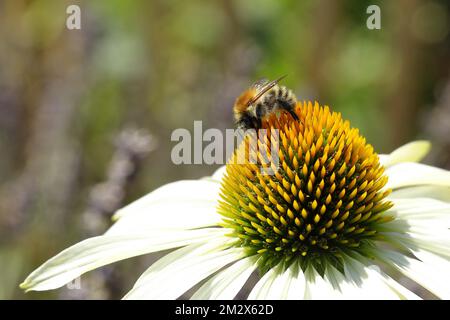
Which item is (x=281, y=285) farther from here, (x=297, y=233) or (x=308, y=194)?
(x=308, y=194)

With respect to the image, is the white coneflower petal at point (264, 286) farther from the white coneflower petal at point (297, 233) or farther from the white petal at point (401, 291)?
the white petal at point (401, 291)

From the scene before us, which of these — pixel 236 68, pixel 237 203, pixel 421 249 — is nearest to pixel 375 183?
pixel 421 249

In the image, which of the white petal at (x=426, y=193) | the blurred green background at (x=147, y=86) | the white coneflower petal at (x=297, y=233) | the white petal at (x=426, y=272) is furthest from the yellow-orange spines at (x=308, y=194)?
the blurred green background at (x=147, y=86)

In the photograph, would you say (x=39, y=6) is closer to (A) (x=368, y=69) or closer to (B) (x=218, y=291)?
(A) (x=368, y=69)

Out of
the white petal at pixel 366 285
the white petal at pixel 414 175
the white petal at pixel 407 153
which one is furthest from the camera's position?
the white petal at pixel 407 153

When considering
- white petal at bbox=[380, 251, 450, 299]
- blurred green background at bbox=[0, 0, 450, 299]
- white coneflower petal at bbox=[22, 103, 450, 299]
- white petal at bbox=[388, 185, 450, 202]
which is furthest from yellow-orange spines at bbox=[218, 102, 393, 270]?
blurred green background at bbox=[0, 0, 450, 299]

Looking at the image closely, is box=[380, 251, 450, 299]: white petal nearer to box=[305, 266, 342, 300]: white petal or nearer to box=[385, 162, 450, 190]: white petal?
box=[305, 266, 342, 300]: white petal

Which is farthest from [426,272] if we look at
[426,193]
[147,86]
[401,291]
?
[147,86]
